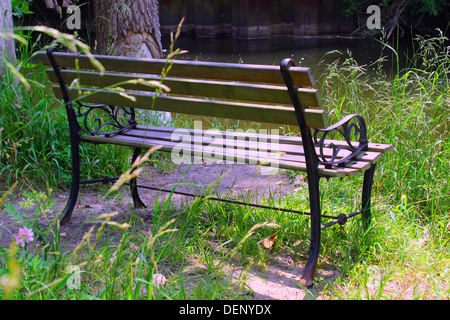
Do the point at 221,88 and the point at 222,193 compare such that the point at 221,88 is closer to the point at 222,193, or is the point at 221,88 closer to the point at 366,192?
the point at 366,192

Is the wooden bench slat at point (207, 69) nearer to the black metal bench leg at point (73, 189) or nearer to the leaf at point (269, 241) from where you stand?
the black metal bench leg at point (73, 189)

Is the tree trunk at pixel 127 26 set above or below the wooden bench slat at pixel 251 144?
above

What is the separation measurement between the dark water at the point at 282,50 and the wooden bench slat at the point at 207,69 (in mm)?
6905

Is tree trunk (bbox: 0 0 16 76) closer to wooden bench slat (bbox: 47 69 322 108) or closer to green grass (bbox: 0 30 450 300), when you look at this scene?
green grass (bbox: 0 30 450 300)

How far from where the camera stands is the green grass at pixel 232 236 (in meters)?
2.10

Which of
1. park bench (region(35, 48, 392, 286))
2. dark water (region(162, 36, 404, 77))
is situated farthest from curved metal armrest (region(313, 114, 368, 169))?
dark water (region(162, 36, 404, 77))

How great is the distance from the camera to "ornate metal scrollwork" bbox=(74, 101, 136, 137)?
10.3ft

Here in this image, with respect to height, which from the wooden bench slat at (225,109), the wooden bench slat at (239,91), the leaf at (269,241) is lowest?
the leaf at (269,241)

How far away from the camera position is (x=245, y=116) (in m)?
2.47

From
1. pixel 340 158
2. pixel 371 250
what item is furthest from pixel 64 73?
pixel 371 250

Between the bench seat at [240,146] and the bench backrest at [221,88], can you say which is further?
the bench seat at [240,146]

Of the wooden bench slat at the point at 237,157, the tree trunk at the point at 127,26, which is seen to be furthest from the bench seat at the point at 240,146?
the tree trunk at the point at 127,26

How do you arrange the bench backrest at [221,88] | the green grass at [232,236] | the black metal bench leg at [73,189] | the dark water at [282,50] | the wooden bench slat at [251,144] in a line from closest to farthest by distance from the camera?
the green grass at [232,236] → the bench backrest at [221,88] → the wooden bench slat at [251,144] → the black metal bench leg at [73,189] → the dark water at [282,50]

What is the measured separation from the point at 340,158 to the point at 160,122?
2.40 meters
